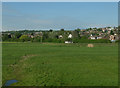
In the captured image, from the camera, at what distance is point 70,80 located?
30.6 ft

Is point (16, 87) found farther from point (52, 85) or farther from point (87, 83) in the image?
point (87, 83)

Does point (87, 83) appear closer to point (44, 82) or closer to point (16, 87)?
point (44, 82)

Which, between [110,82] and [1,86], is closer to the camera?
[1,86]

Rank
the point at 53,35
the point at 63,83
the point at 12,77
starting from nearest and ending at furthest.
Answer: the point at 63,83 < the point at 12,77 < the point at 53,35

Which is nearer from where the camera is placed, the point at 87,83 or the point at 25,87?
the point at 25,87

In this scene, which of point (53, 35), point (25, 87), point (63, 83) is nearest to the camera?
point (25, 87)

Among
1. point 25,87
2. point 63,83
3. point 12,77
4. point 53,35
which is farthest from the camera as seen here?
point 53,35

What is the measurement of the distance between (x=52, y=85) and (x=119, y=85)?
3.48 meters

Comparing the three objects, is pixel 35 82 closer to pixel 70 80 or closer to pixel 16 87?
pixel 16 87

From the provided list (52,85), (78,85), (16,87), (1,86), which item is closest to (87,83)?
(78,85)

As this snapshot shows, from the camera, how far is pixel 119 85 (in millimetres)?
8320

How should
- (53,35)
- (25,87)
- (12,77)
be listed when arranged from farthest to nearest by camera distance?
(53,35)
(12,77)
(25,87)

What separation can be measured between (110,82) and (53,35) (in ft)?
240

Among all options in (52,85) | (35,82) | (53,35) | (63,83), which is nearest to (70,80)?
(63,83)
